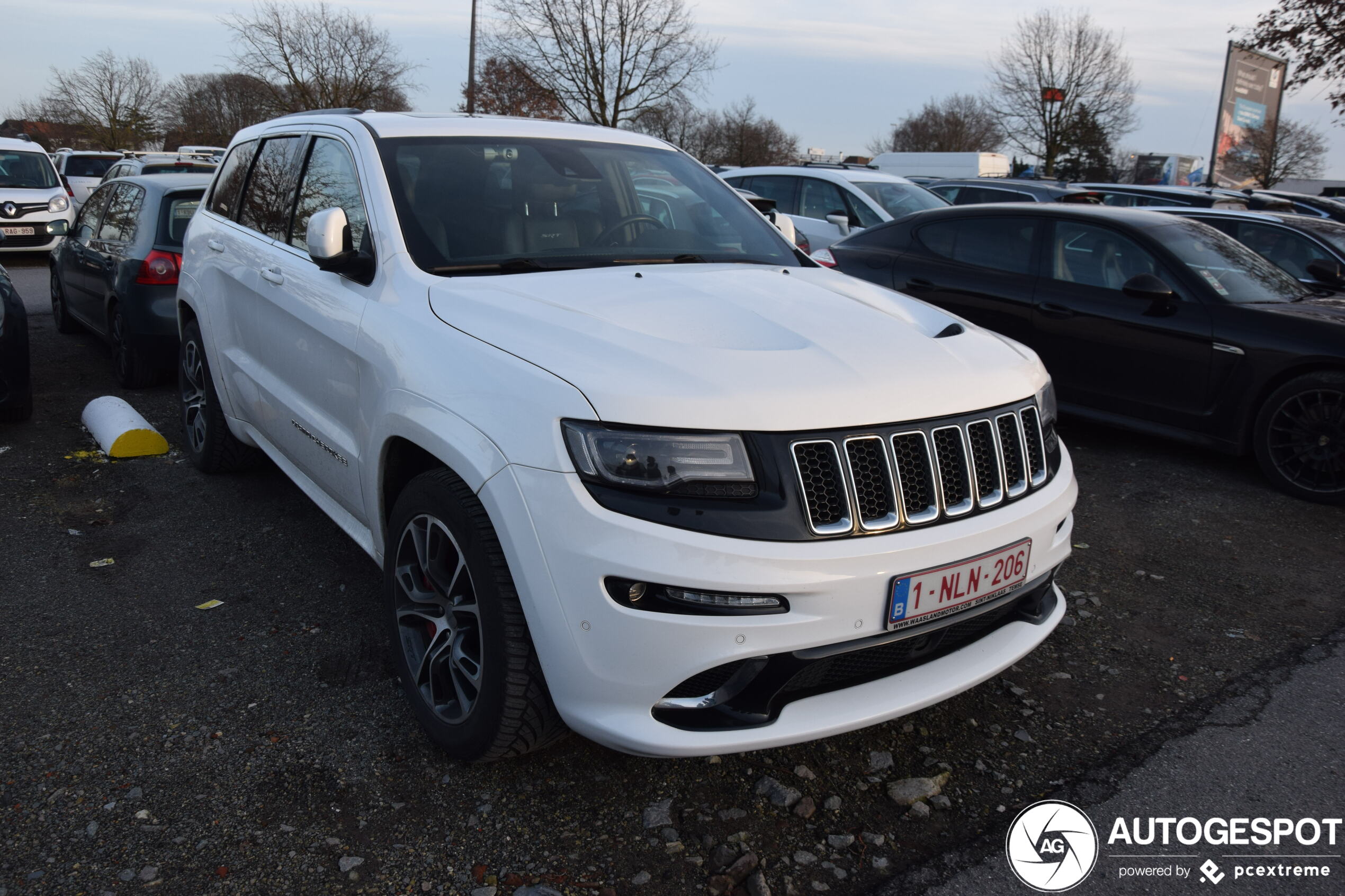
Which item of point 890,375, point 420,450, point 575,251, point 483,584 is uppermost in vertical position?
point 575,251

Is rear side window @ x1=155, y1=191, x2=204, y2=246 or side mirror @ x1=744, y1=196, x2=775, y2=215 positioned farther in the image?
rear side window @ x1=155, y1=191, x2=204, y2=246

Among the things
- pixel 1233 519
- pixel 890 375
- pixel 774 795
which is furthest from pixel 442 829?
pixel 1233 519

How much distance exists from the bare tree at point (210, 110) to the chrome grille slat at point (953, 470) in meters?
49.7

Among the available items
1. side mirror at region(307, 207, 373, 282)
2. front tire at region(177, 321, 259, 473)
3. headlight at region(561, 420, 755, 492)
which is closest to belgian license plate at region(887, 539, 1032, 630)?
headlight at region(561, 420, 755, 492)

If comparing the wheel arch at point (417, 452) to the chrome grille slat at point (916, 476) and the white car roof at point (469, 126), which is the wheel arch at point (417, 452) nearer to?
the chrome grille slat at point (916, 476)

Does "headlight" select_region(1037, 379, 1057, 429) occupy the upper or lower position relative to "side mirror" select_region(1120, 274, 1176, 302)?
lower

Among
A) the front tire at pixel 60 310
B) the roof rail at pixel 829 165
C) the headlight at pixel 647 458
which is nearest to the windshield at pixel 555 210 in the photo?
the headlight at pixel 647 458

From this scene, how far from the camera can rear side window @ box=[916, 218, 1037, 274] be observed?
A: 6578mm

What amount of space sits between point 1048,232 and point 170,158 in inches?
599

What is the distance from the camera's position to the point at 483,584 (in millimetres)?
2393

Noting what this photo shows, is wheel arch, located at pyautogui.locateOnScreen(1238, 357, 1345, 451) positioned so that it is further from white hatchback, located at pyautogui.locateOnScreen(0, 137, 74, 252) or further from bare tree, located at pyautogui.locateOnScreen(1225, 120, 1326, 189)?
bare tree, located at pyautogui.locateOnScreen(1225, 120, 1326, 189)

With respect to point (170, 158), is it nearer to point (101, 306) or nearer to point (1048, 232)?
point (101, 306)

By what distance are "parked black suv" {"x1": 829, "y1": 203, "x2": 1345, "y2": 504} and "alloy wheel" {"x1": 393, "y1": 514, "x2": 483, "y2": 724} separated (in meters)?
4.77

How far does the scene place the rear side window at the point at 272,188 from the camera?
13.1ft
